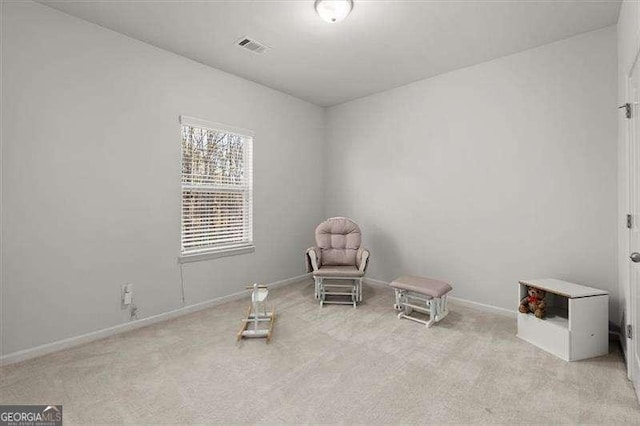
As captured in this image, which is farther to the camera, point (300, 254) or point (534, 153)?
point (300, 254)

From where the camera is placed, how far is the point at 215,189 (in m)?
3.53

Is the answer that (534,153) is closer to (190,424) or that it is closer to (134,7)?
(190,424)

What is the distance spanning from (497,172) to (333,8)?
2291 millimetres

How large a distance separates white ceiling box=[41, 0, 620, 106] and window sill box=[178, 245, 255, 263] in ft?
6.94

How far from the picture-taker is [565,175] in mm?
2789

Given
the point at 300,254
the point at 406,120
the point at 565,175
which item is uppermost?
the point at 406,120

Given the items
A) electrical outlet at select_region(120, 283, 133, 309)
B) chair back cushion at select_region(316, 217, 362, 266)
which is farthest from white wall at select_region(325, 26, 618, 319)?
electrical outlet at select_region(120, 283, 133, 309)

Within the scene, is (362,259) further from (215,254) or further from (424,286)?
(215,254)

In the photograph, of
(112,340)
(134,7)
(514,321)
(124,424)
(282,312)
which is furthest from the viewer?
(282,312)

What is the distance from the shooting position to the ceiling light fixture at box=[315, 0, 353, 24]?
7.29ft

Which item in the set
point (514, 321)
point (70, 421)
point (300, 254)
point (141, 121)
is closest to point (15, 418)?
point (70, 421)

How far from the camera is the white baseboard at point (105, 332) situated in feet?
7.41

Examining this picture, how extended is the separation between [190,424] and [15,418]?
1020 mm

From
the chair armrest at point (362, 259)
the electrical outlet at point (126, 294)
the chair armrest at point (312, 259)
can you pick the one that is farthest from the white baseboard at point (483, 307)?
the electrical outlet at point (126, 294)
